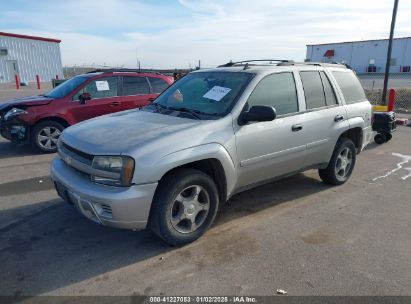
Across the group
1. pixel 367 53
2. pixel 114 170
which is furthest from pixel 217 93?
pixel 367 53

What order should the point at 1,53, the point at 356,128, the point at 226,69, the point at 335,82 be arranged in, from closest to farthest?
the point at 226,69, the point at 335,82, the point at 356,128, the point at 1,53

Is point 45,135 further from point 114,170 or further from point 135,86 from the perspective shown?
point 114,170

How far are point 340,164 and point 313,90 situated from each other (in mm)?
1324

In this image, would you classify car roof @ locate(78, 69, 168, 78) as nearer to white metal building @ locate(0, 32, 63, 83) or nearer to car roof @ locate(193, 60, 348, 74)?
car roof @ locate(193, 60, 348, 74)

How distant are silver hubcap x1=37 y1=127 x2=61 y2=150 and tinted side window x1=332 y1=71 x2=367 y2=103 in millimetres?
5553

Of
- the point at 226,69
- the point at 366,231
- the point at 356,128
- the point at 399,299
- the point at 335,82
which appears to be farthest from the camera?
the point at 356,128

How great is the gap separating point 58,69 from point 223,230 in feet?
121

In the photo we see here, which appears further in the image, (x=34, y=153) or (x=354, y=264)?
(x=34, y=153)

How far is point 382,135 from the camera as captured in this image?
8398mm

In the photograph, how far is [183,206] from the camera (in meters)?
3.46

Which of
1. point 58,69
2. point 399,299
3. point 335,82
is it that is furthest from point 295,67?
point 58,69

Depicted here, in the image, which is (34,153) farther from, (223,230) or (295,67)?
(295,67)

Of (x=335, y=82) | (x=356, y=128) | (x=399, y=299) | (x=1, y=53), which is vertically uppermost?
(x=1, y=53)

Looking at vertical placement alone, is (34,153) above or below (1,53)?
below
